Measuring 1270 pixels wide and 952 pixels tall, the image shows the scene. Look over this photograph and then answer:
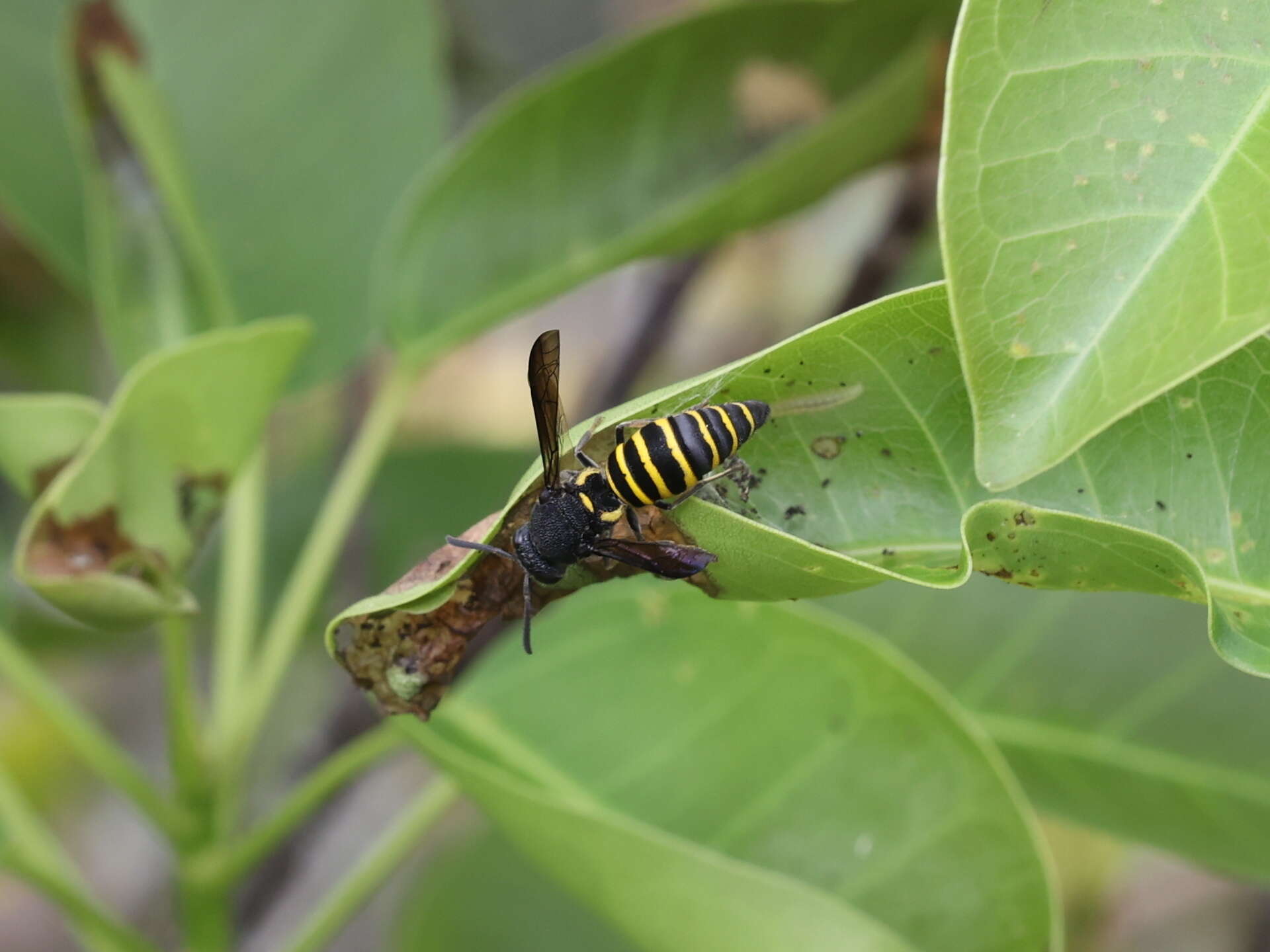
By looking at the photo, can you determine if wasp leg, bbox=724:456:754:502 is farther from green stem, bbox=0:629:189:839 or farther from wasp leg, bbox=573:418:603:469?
green stem, bbox=0:629:189:839

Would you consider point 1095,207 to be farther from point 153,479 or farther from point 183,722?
point 183,722

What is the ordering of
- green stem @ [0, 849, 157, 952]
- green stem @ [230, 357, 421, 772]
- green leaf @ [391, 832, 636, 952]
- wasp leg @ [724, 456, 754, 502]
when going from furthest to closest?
green leaf @ [391, 832, 636, 952] → green stem @ [230, 357, 421, 772] → green stem @ [0, 849, 157, 952] → wasp leg @ [724, 456, 754, 502]

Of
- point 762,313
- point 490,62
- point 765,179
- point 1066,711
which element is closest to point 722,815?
point 1066,711

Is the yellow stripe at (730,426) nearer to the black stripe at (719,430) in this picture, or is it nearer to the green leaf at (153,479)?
the black stripe at (719,430)

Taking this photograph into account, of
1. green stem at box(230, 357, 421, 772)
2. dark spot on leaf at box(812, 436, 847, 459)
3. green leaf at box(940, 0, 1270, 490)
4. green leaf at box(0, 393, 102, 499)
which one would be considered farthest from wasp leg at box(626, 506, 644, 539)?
green stem at box(230, 357, 421, 772)

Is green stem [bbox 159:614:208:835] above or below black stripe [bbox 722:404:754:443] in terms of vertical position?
below

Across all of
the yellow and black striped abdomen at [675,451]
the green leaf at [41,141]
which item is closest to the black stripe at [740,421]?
the yellow and black striped abdomen at [675,451]
